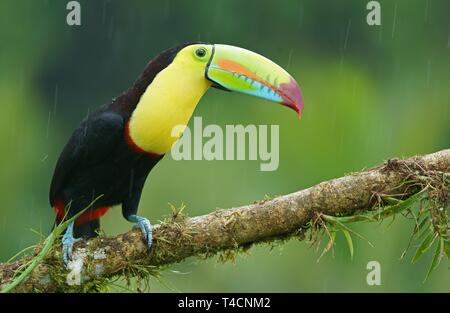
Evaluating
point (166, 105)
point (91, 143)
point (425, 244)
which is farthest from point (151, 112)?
point (425, 244)

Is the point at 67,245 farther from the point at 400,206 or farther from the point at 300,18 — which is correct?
the point at 300,18

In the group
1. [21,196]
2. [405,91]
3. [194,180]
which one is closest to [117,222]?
[194,180]

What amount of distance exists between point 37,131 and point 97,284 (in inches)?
255

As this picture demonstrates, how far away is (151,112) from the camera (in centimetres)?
360

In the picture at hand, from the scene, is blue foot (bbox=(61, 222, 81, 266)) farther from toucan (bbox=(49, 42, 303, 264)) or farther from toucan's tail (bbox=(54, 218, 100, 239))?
toucan's tail (bbox=(54, 218, 100, 239))

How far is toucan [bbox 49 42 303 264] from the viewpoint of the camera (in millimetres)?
3611

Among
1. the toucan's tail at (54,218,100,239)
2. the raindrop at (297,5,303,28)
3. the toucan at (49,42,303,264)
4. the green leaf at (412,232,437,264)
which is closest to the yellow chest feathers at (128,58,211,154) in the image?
the toucan at (49,42,303,264)

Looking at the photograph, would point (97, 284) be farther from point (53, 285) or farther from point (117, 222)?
point (117, 222)

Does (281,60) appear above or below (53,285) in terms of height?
above

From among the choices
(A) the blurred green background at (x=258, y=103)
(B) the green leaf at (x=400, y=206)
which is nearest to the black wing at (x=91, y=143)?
(B) the green leaf at (x=400, y=206)

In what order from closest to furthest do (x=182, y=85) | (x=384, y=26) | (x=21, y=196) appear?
1. (x=182, y=85)
2. (x=21, y=196)
3. (x=384, y=26)

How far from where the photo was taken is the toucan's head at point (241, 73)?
12.0ft

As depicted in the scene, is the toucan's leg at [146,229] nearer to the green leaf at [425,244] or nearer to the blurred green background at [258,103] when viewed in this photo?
the green leaf at [425,244]

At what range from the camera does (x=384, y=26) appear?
37.3ft
